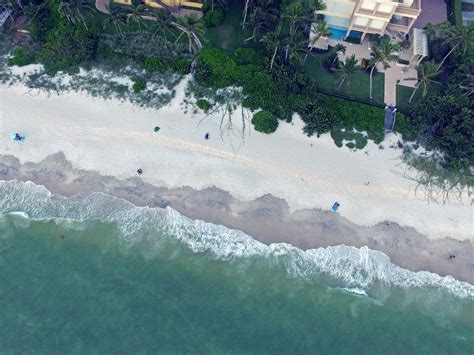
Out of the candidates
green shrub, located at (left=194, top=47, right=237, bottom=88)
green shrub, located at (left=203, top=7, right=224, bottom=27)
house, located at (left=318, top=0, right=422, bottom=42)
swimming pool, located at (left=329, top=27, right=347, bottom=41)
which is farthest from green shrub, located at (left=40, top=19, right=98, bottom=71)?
swimming pool, located at (left=329, top=27, right=347, bottom=41)

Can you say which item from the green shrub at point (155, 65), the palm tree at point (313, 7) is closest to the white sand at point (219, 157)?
the green shrub at point (155, 65)

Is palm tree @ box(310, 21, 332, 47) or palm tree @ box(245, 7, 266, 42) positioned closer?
palm tree @ box(310, 21, 332, 47)

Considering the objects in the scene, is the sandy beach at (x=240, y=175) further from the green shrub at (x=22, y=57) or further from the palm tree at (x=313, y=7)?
the palm tree at (x=313, y=7)

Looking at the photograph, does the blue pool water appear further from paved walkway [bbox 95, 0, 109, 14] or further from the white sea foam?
paved walkway [bbox 95, 0, 109, 14]

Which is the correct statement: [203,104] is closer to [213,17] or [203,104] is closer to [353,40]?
[213,17]

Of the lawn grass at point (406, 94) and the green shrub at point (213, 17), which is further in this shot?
the green shrub at point (213, 17)

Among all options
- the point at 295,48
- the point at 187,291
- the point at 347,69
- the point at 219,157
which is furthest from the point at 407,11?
the point at 187,291

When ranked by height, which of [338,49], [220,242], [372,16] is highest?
[372,16]
